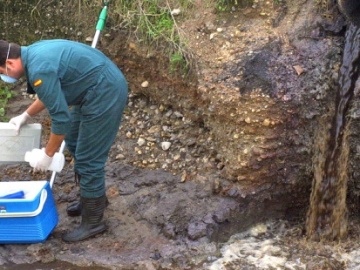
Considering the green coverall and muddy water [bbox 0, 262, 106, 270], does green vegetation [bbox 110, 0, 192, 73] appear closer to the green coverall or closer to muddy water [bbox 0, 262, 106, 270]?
the green coverall

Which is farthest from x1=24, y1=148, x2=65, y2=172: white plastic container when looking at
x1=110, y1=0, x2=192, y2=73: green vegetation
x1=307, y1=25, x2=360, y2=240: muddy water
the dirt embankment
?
x1=307, y1=25, x2=360, y2=240: muddy water

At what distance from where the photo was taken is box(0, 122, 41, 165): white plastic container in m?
3.94

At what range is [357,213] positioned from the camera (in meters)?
4.46

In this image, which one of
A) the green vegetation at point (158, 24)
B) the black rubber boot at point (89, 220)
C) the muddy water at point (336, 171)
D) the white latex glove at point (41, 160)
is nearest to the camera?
the white latex glove at point (41, 160)

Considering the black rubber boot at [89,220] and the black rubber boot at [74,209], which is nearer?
the black rubber boot at [89,220]

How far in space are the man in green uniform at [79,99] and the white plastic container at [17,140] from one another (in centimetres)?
7

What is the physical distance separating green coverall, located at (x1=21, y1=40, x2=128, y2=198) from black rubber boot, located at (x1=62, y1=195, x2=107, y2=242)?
56mm

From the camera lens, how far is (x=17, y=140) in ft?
13.0

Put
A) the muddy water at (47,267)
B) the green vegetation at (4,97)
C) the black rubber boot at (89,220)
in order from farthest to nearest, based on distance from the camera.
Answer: the green vegetation at (4,97) < the black rubber boot at (89,220) < the muddy water at (47,267)

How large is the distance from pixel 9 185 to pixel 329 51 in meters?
2.51

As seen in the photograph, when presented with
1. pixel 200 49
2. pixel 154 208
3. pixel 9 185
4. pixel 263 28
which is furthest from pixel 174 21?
pixel 9 185

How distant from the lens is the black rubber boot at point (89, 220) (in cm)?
392

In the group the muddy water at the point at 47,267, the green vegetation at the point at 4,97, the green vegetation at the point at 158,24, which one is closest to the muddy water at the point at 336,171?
the green vegetation at the point at 158,24

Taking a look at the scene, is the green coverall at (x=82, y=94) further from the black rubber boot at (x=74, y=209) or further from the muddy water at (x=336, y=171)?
the muddy water at (x=336, y=171)
